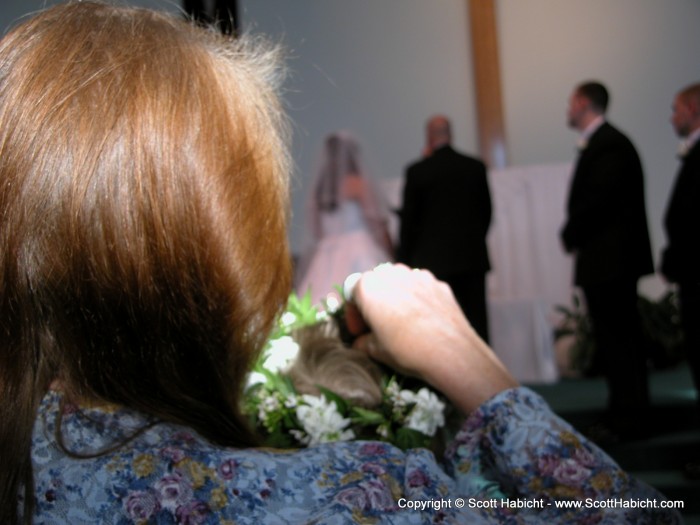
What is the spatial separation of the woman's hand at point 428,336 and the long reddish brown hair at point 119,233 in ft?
0.63

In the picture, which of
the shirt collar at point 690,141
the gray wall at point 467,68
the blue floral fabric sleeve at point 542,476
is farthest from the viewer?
the gray wall at point 467,68

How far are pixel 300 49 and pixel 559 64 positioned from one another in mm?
2810

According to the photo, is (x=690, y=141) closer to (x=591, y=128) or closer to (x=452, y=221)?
(x=591, y=128)

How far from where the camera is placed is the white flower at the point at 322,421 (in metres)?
1.16

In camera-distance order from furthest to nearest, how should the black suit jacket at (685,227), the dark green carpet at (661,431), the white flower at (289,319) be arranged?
the black suit jacket at (685,227)
the dark green carpet at (661,431)
the white flower at (289,319)

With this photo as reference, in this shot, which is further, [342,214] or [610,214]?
[342,214]

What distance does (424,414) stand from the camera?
3.82 feet

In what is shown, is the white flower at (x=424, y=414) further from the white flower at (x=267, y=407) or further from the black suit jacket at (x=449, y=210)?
the black suit jacket at (x=449, y=210)

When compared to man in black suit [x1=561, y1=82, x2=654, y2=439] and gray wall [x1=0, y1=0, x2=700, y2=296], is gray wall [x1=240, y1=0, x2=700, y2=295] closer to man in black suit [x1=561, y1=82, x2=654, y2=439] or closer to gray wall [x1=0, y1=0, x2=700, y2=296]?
gray wall [x1=0, y1=0, x2=700, y2=296]

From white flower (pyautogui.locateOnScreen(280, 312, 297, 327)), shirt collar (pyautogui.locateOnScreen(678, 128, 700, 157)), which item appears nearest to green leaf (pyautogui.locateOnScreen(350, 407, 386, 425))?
white flower (pyautogui.locateOnScreen(280, 312, 297, 327))

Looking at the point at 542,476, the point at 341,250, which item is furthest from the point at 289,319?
the point at 341,250

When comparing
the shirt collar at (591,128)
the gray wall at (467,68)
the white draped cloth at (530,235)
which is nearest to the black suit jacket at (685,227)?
the shirt collar at (591,128)

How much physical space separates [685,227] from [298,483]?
3.39 meters

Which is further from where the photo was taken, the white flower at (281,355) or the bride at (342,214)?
the bride at (342,214)
